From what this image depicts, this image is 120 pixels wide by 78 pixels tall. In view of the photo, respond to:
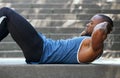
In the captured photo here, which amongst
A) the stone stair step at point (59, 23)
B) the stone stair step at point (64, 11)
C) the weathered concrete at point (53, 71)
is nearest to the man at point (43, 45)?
the weathered concrete at point (53, 71)

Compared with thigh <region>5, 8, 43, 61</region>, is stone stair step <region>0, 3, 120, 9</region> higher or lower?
lower

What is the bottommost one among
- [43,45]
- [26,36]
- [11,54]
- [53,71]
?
[11,54]

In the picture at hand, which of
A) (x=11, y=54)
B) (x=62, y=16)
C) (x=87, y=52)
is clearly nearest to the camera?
(x=87, y=52)

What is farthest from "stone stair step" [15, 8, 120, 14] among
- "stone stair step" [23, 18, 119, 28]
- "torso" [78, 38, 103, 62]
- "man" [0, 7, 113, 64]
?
"torso" [78, 38, 103, 62]

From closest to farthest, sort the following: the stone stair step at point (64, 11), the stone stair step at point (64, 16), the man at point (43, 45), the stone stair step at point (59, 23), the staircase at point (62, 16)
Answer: the man at point (43, 45), the staircase at point (62, 16), the stone stair step at point (59, 23), the stone stair step at point (64, 16), the stone stair step at point (64, 11)

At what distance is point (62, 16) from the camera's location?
12.5 metres

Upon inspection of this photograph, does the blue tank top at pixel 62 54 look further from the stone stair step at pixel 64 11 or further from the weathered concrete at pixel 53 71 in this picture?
the stone stair step at pixel 64 11

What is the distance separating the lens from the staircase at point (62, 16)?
35.6 feet

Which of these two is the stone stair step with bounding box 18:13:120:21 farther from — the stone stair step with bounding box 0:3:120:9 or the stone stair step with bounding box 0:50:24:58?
the stone stair step with bounding box 0:50:24:58

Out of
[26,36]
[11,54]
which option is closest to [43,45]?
[26,36]

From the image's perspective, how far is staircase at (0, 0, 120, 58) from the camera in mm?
10844

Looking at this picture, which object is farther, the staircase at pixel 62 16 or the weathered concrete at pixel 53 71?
the staircase at pixel 62 16

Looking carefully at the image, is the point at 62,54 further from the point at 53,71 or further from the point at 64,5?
the point at 64,5

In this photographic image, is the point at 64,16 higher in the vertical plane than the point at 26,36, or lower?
lower
